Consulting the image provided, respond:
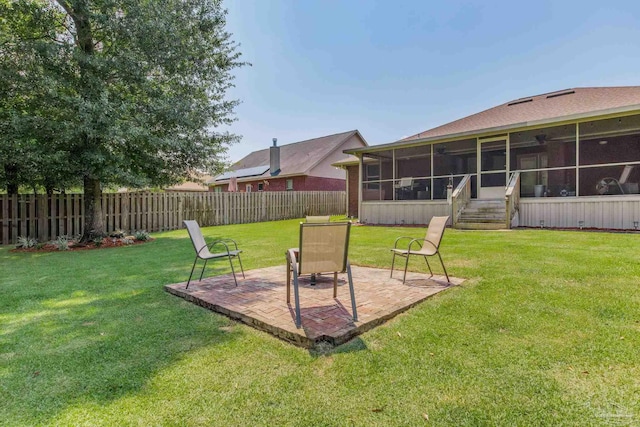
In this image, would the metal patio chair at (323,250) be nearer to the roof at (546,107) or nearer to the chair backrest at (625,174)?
the roof at (546,107)

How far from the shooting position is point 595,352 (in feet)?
8.60

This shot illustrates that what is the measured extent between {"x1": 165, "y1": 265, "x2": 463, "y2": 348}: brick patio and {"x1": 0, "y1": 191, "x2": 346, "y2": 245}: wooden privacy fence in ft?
31.3

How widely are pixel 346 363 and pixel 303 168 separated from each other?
2231 cm

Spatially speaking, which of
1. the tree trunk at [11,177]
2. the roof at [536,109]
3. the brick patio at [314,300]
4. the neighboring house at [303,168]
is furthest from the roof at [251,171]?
the brick patio at [314,300]

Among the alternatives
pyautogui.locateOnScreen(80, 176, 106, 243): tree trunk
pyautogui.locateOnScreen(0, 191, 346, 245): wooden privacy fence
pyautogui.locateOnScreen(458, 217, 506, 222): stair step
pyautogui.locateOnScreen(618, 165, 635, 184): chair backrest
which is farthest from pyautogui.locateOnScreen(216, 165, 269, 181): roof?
pyautogui.locateOnScreen(618, 165, 635, 184): chair backrest

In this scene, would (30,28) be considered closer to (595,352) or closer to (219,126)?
(219,126)

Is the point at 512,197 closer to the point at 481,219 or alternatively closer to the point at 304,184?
the point at 481,219

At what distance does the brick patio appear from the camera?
10.2 feet

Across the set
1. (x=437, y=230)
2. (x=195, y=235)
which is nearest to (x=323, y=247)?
(x=437, y=230)

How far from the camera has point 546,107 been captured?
49.8 feet

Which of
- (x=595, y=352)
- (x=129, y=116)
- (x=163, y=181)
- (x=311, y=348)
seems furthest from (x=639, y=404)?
(x=163, y=181)

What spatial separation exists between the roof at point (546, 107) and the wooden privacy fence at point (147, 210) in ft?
27.0

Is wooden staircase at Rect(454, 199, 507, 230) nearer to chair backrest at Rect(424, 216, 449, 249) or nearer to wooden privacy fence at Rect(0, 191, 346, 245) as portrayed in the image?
chair backrest at Rect(424, 216, 449, 249)

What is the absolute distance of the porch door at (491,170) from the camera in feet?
42.5
